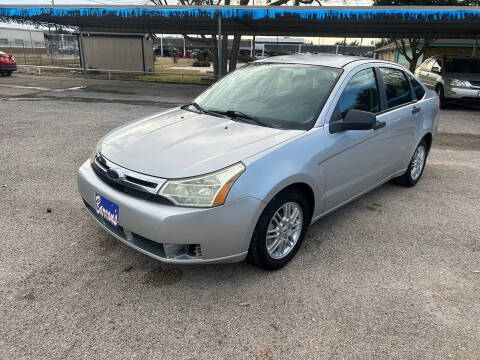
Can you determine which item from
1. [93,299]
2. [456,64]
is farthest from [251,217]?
[456,64]

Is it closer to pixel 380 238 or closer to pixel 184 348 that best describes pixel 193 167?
pixel 184 348

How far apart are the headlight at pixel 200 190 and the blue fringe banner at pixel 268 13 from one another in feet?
35.2

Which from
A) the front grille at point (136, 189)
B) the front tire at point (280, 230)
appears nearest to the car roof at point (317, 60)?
the front tire at point (280, 230)

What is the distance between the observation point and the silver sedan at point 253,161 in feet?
8.34

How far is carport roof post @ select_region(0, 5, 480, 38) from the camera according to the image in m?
11.3

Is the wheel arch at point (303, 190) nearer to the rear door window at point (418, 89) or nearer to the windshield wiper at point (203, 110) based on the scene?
the windshield wiper at point (203, 110)

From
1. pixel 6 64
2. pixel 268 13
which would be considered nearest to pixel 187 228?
pixel 268 13

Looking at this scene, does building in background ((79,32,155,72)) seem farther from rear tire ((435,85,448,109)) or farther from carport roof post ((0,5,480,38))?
rear tire ((435,85,448,109))

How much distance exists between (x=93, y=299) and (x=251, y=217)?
4.16ft

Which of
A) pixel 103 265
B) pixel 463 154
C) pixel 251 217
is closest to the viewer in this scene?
pixel 251 217

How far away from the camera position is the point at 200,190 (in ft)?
8.30

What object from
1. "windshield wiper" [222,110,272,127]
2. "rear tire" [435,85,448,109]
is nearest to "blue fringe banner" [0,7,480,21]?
"rear tire" [435,85,448,109]

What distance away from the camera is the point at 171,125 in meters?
3.42

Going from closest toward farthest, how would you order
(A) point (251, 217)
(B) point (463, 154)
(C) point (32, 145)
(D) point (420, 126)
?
(A) point (251, 217)
(D) point (420, 126)
(C) point (32, 145)
(B) point (463, 154)
